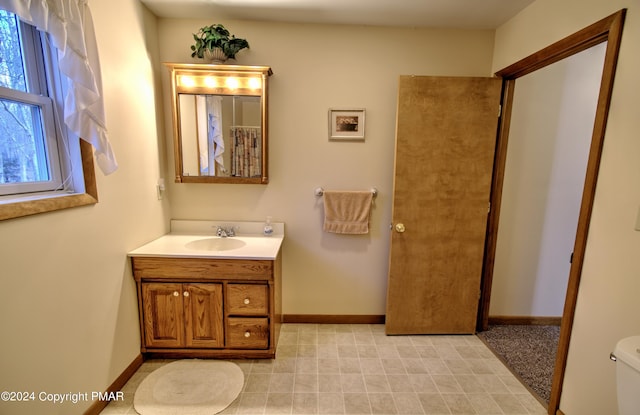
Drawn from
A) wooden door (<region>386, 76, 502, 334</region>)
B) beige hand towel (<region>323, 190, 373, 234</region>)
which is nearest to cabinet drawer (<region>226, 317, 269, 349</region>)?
beige hand towel (<region>323, 190, 373, 234</region>)

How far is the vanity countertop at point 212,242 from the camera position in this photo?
1.86 m

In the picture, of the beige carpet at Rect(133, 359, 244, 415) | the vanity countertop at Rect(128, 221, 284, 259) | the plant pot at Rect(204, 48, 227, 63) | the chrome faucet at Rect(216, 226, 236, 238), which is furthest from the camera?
the chrome faucet at Rect(216, 226, 236, 238)

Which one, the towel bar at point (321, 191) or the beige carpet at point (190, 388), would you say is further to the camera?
the towel bar at point (321, 191)

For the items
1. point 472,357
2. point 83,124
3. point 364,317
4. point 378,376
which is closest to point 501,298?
point 472,357

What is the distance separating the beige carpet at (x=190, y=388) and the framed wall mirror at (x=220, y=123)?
1.36 m

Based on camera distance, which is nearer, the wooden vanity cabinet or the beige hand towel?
the wooden vanity cabinet

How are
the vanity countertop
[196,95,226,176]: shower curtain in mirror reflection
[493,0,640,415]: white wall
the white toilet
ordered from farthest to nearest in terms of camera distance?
[196,95,226,176]: shower curtain in mirror reflection → the vanity countertop → [493,0,640,415]: white wall → the white toilet

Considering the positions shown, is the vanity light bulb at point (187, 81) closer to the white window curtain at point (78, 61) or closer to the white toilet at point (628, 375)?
the white window curtain at point (78, 61)

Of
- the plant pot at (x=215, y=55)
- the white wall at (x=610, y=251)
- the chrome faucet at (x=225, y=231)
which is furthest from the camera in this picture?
the chrome faucet at (x=225, y=231)

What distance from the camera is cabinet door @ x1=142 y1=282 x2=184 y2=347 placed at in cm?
190

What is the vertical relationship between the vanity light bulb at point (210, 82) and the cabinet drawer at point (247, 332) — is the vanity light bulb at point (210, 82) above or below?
above

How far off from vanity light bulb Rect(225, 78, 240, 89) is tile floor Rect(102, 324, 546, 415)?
2.04 meters

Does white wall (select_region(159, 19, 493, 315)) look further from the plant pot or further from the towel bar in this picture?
the plant pot

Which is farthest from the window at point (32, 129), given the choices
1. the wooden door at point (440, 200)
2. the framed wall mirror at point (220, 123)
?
the wooden door at point (440, 200)
